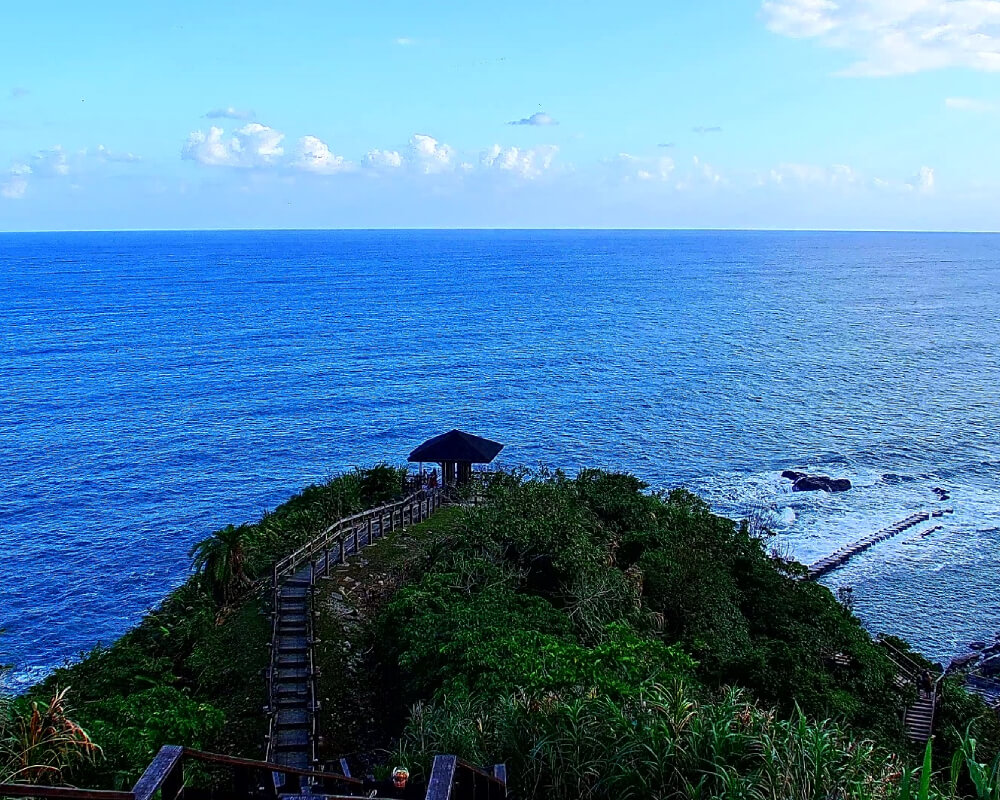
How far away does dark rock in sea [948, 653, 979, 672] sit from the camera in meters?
28.4

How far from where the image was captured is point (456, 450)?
29.0 meters

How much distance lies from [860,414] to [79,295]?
117 metres

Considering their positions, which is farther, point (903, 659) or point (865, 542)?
point (865, 542)

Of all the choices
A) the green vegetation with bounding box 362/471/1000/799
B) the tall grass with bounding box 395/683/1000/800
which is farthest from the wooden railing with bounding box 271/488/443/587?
the tall grass with bounding box 395/683/1000/800

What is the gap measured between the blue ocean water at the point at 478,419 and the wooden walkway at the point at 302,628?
1272 centimetres

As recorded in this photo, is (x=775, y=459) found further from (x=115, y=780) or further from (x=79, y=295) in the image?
(x=79, y=295)

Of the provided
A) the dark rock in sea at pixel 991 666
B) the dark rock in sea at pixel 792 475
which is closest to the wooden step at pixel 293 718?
the dark rock in sea at pixel 991 666

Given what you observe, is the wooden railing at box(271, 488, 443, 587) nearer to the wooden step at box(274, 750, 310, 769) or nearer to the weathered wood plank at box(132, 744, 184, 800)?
the wooden step at box(274, 750, 310, 769)

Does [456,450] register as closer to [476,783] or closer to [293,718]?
[293,718]

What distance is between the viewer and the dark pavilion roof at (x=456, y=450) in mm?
28828

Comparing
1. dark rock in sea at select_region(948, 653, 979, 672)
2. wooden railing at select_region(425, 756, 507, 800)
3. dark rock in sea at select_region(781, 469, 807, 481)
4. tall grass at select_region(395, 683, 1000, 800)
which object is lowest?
dark rock in sea at select_region(948, 653, 979, 672)

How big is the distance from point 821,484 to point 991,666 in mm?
16937

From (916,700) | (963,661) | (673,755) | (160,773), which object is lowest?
(963,661)

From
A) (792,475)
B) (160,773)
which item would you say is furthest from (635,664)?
(792,475)
